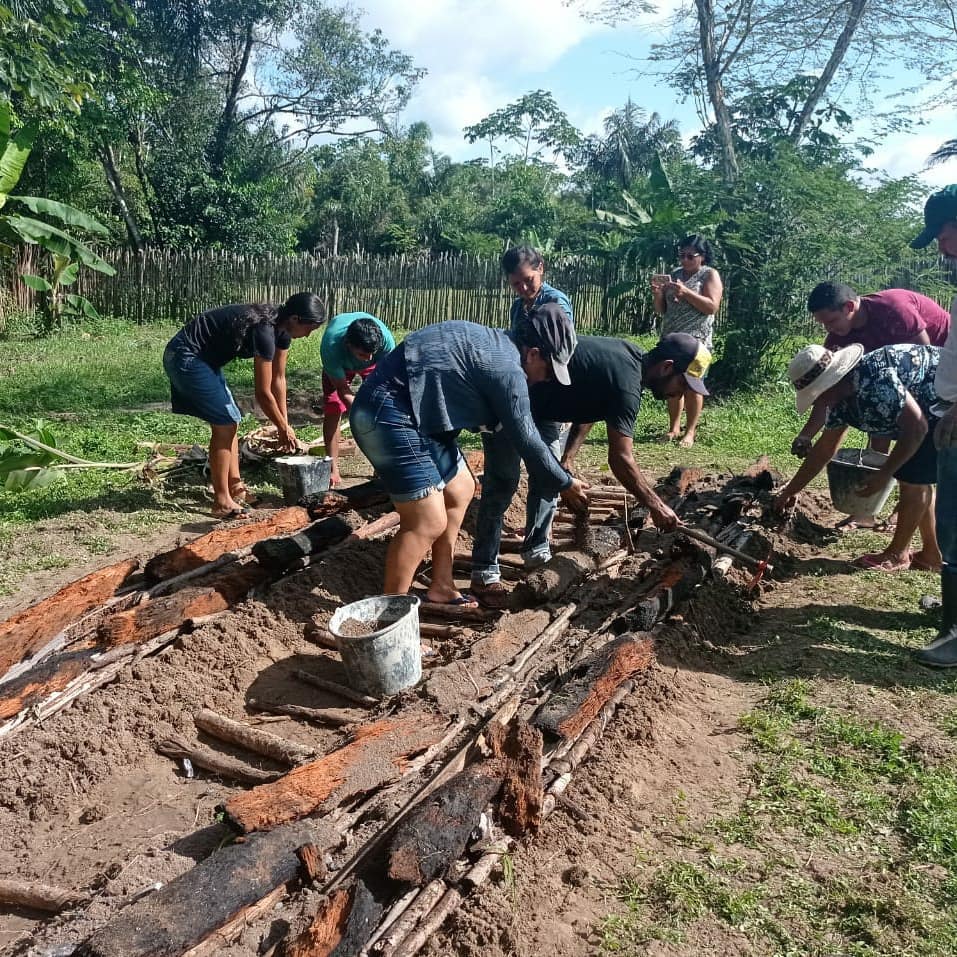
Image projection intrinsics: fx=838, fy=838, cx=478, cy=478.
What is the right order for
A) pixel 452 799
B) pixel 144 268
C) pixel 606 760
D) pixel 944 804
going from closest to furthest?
pixel 452 799 < pixel 944 804 < pixel 606 760 < pixel 144 268

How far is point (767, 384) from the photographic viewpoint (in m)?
11.2

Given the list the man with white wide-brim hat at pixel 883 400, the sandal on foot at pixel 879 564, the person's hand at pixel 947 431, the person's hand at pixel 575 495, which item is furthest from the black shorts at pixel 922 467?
the person's hand at pixel 575 495

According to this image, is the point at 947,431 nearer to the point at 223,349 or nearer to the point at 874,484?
the point at 874,484

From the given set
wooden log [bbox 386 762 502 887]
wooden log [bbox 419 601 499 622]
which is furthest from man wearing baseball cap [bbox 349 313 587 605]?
wooden log [bbox 386 762 502 887]

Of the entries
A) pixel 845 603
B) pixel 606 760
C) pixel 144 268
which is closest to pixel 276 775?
pixel 606 760

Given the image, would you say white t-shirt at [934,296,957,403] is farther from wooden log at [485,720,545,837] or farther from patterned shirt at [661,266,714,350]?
patterned shirt at [661,266,714,350]

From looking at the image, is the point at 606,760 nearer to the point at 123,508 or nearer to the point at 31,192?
the point at 123,508

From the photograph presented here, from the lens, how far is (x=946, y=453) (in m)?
4.23

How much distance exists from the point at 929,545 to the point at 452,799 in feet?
13.2

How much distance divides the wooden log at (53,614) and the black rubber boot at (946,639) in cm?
416

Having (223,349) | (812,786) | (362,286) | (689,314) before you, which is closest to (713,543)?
(812,786)

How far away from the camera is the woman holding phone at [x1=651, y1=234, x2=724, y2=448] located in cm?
807

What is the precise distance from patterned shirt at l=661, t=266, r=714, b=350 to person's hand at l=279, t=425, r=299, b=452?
12.4 feet

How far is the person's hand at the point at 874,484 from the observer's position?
507 cm
